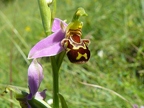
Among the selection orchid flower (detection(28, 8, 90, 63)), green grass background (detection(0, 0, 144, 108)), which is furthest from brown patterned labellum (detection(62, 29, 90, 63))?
green grass background (detection(0, 0, 144, 108))

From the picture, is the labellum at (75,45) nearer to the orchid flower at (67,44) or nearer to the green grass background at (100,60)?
the orchid flower at (67,44)

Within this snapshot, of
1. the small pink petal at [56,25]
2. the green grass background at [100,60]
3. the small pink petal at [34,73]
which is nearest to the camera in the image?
the small pink petal at [34,73]

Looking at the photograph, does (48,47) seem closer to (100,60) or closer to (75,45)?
(75,45)

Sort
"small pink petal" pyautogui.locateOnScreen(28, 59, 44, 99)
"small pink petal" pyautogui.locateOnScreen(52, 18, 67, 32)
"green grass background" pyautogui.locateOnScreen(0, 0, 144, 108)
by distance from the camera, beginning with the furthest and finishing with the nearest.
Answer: "green grass background" pyautogui.locateOnScreen(0, 0, 144, 108)
"small pink petal" pyautogui.locateOnScreen(52, 18, 67, 32)
"small pink petal" pyautogui.locateOnScreen(28, 59, 44, 99)

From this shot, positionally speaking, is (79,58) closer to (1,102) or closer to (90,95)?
(1,102)

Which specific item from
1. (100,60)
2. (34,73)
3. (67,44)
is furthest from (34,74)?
(100,60)

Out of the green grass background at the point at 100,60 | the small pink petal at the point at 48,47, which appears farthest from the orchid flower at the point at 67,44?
the green grass background at the point at 100,60

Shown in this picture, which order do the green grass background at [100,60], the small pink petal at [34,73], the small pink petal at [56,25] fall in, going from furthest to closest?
1. the green grass background at [100,60]
2. the small pink petal at [56,25]
3. the small pink petal at [34,73]

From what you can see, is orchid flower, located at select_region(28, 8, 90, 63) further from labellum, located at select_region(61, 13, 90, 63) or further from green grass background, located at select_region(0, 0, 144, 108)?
green grass background, located at select_region(0, 0, 144, 108)
